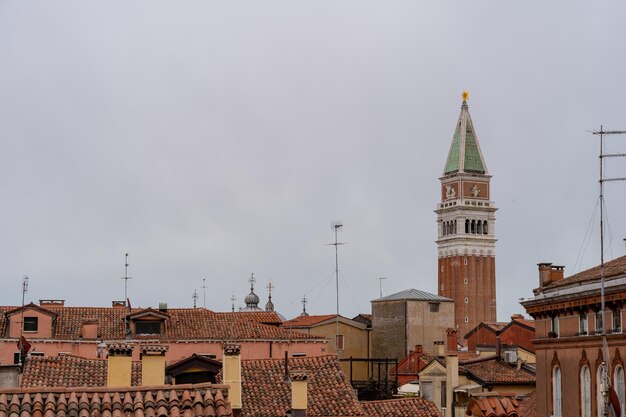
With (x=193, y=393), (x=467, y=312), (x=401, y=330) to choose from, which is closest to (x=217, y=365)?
(x=193, y=393)

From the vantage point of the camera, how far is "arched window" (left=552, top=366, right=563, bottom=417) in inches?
1538

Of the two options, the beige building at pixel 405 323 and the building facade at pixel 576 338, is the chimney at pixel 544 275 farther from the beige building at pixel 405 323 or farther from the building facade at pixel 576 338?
the beige building at pixel 405 323

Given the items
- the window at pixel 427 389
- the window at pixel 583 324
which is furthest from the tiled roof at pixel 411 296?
the window at pixel 583 324

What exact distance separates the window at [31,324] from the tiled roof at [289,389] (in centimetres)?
2529

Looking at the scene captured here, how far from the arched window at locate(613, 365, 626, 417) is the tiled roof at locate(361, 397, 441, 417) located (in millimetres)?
6853

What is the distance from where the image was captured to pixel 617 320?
34938 mm

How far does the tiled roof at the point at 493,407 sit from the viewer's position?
13742 millimetres

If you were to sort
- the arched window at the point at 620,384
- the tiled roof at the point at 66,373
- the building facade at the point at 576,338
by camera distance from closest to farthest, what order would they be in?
1. the tiled roof at the point at 66,373
2. the arched window at the point at 620,384
3. the building facade at the point at 576,338

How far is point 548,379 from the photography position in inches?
1590

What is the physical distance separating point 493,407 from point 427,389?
3541 cm

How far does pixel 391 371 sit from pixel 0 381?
49723 millimetres

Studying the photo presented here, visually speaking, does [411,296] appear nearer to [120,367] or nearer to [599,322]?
[599,322]

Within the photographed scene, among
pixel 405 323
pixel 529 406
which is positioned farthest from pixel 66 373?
pixel 405 323

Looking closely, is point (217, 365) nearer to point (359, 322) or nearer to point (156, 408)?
point (156, 408)
